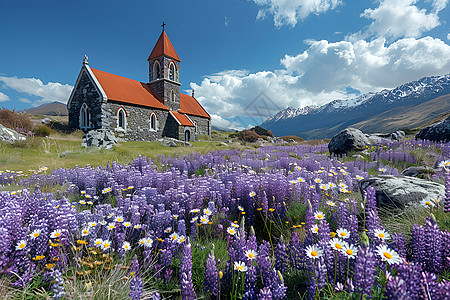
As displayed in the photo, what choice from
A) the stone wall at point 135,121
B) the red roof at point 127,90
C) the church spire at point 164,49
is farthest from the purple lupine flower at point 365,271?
the church spire at point 164,49

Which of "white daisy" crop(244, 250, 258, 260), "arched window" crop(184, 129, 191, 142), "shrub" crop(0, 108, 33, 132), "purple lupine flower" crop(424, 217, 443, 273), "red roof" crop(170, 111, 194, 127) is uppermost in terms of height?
"red roof" crop(170, 111, 194, 127)

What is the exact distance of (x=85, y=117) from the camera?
26.6 meters

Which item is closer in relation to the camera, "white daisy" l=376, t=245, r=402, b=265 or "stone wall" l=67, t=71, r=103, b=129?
"white daisy" l=376, t=245, r=402, b=265

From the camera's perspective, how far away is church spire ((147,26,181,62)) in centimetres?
3269

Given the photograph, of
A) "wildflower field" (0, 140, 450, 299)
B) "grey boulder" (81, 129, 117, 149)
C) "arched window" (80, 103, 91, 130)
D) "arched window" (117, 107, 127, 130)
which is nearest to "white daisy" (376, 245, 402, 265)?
"wildflower field" (0, 140, 450, 299)

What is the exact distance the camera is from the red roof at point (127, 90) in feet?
88.1

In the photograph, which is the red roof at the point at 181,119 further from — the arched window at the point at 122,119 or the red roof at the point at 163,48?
the red roof at the point at 163,48

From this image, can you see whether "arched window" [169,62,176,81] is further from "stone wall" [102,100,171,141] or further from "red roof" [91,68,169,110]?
"stone wall" [102,100,171,141]

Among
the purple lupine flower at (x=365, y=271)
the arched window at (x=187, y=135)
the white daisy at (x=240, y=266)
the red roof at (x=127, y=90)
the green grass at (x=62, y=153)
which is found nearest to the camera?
the purple lupine flower at (x=365, y=271)

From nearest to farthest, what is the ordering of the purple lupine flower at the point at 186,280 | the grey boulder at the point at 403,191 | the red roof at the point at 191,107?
the purple lupine flower at the point at 186,280 → the grey boulder at the point at 403,191 → the red roof at the point at 191,107

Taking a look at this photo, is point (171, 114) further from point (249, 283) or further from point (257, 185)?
point (249, 283)

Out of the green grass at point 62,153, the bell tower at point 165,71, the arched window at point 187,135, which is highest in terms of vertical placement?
the bell tower at point 165,71

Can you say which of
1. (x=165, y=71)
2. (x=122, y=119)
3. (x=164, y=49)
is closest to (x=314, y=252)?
(x=122, y=119)

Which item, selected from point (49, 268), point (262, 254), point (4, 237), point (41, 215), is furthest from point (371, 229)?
point (41, 215)
